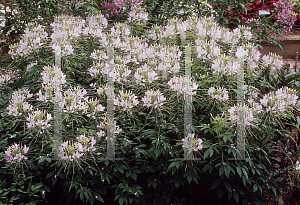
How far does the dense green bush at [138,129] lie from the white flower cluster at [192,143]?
1 cm

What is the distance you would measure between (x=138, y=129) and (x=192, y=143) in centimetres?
58

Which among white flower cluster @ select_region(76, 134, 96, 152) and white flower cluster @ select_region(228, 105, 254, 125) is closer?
white flower cluster @ select_region(76, 134, 96, 152)

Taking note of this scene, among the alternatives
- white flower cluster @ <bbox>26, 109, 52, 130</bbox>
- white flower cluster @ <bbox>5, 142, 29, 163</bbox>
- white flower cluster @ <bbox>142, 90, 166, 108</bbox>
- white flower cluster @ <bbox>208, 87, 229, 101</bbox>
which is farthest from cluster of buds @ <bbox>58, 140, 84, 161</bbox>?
white flower cluster @ <bbox>208, 87, 229, 101</bbox>

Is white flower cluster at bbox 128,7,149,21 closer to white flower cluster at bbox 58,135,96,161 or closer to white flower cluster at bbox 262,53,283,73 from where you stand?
white flower cluster at bbox 262,53,283,73

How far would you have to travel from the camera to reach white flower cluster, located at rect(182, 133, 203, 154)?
2098mm

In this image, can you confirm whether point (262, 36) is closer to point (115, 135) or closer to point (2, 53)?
point (115, 135)

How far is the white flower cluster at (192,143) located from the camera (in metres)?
2.10

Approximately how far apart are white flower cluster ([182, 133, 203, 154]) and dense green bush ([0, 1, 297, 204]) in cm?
1

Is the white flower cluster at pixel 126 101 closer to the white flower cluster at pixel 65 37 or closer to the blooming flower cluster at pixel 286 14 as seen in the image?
the white flower cluster at pixel 65 37

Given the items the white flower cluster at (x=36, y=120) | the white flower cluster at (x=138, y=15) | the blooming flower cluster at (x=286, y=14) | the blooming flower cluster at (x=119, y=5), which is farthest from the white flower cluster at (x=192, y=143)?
the blooming flower cluster at (x=286, y=14)

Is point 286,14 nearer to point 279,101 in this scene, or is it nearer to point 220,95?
point 279,101

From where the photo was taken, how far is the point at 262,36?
12.8 feet

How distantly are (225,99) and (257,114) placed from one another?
36 centimetres

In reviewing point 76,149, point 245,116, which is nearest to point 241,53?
point 245,116
